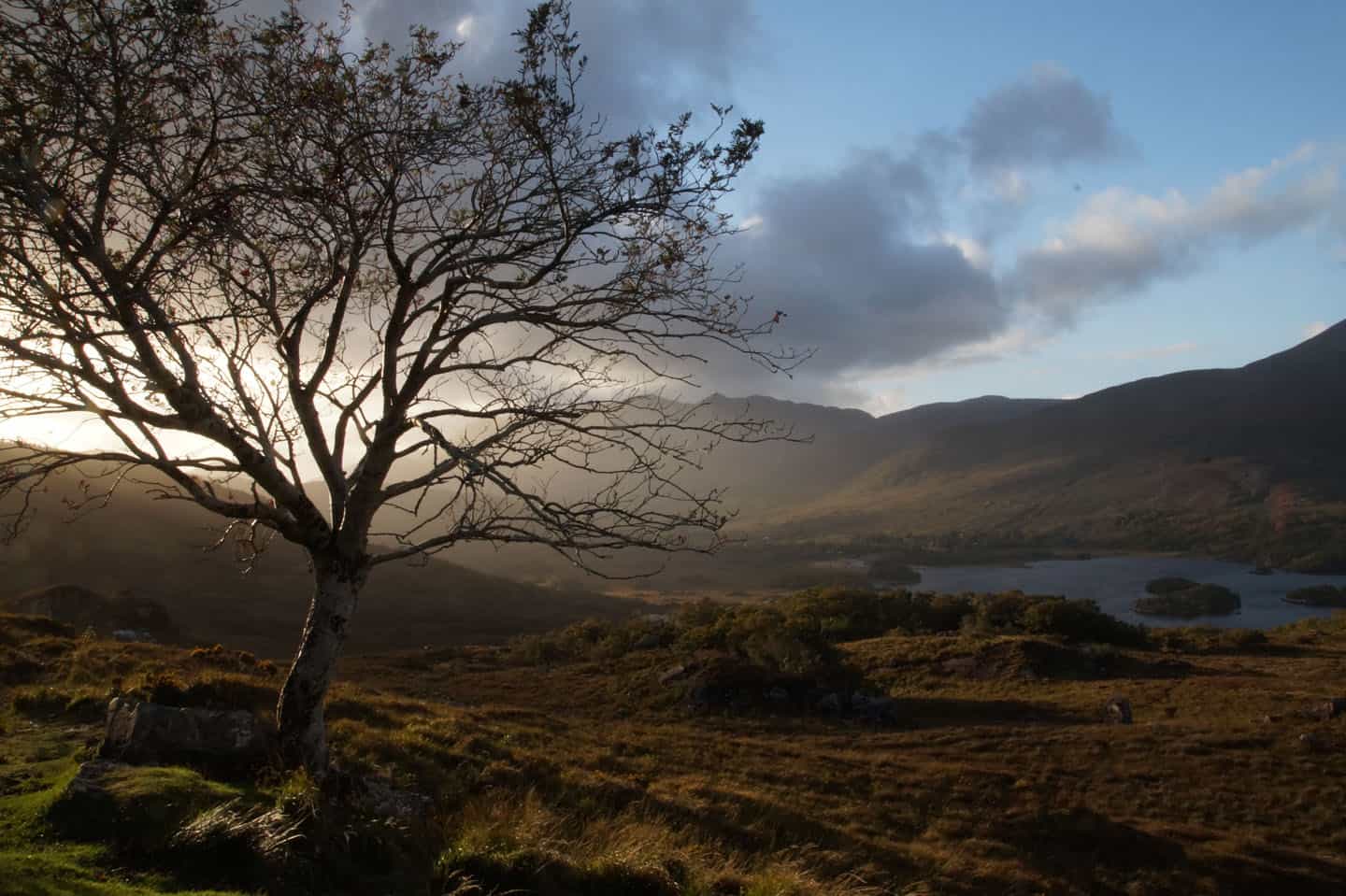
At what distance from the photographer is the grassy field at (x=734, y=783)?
526 cm

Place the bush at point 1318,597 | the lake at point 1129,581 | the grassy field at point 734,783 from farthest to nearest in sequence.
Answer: the bush at point 1318,597
the lake at point 1129,581
the grassy field at point 734,783

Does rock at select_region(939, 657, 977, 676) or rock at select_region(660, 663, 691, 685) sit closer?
rock at select_region(660, 663, 691, 685)

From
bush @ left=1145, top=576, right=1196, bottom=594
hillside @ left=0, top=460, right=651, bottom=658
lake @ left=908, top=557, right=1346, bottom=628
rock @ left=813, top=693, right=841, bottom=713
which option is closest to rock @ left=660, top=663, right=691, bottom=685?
rock @ left=813, top=693, right=841, bottom=713

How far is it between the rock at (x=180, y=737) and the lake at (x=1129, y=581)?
194 feet

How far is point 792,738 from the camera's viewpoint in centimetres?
2005

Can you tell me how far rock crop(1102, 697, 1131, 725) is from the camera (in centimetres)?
1981

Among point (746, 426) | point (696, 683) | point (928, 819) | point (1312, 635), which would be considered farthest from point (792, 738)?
point (1312, 635)

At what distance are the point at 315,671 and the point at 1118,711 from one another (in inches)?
786

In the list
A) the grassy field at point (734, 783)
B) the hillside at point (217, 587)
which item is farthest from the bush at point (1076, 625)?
the hillside at point (217, 587)

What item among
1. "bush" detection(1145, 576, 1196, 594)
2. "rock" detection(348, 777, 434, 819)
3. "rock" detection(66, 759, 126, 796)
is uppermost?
"rock" detection(66, 759, 126, 796)

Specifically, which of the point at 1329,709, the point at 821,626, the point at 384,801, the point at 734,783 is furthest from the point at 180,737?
the point at 821,626

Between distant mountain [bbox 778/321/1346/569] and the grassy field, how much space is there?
7597 cm

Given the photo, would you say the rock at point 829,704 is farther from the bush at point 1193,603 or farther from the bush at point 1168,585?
the bush at point 1168,585

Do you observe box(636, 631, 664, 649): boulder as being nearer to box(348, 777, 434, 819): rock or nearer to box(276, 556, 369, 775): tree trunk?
box(348, 777, 434, 819): rock
